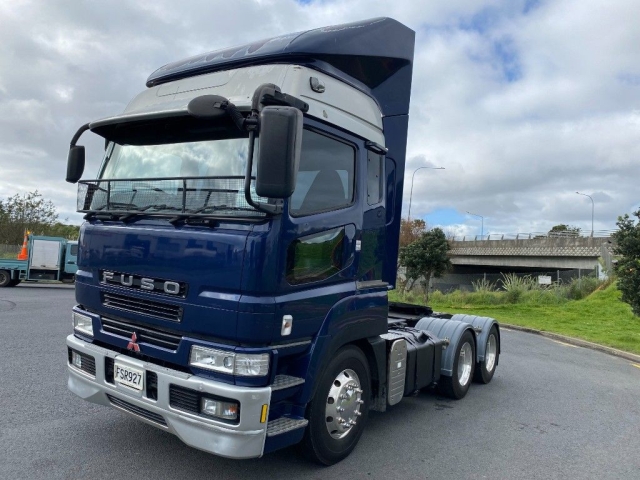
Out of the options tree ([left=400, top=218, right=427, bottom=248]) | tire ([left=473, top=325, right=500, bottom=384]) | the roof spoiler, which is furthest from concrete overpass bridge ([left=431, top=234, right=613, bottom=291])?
the roof spoiler

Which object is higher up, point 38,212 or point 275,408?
point 38,212

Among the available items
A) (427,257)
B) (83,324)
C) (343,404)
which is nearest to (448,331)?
(343,404)

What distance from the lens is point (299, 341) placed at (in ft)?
12.7

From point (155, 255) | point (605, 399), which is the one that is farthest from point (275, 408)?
point (605, 399)

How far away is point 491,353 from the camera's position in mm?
7574

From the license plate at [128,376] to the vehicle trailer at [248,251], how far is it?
0.01 m

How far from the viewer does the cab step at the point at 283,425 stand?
366 cm

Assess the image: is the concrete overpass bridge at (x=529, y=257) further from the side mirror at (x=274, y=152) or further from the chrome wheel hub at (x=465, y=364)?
the side mirror at (x=274, y=152)

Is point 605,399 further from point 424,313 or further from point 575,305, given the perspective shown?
point 575,305

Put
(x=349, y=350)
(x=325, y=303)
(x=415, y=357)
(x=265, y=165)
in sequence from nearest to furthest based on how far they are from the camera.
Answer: (x=265, y=165) → (x=325, y=303) → (x=349, y=350) → (x=415, y=357)

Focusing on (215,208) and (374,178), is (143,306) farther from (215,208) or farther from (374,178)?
(374,178)

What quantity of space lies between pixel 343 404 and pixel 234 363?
1220 millimetres

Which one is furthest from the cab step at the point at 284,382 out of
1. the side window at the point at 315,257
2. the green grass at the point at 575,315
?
the green grass at the point at 575,315

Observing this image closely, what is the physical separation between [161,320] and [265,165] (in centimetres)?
138
